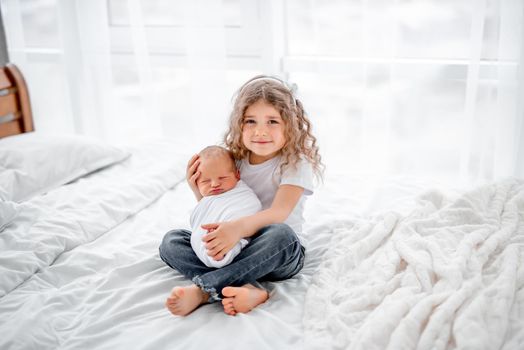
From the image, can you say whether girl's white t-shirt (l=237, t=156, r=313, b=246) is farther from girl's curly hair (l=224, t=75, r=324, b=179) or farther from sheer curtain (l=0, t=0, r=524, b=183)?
sheer curtain (l=0, t=0, r=524, b=183)

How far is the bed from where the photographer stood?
49.0 inches

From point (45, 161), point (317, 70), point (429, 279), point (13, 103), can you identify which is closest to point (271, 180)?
point (429, 279)

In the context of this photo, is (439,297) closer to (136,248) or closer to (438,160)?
(136,248)

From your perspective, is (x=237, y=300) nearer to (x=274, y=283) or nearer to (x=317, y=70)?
(x=274, y=283)

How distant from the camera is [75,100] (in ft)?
10.2

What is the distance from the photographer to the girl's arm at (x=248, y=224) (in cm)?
146

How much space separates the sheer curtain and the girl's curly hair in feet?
2.40

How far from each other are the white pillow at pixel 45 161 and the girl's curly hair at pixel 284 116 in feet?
2.58

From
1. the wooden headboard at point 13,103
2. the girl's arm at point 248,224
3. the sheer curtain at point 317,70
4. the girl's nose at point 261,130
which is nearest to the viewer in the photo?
the girl's arm at point 248,224

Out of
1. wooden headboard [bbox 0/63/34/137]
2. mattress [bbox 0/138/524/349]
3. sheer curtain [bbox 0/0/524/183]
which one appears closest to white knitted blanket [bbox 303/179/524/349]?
mattress [bbox 0/138/524/349]

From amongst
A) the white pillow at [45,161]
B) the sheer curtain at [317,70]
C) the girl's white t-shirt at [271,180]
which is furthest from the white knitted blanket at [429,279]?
the white pillow at [45,161]

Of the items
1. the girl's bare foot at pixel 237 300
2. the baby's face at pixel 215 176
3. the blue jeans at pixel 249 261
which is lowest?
the girl's bare foot at pixel 237 300

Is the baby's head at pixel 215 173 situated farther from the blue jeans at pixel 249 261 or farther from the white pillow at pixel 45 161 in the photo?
the white pillow at pixel 45 161

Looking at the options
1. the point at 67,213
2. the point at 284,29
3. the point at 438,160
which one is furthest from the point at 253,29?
the point at 67,213
